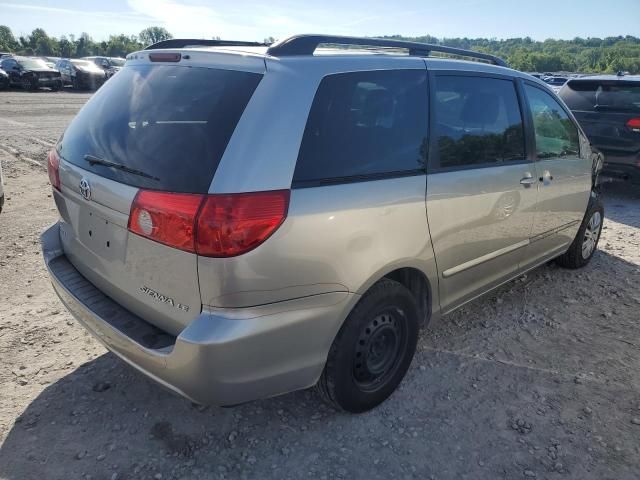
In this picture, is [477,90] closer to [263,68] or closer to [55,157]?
[263,68]

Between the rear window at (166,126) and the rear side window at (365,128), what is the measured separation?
333 millimetres

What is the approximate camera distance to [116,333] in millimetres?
2271

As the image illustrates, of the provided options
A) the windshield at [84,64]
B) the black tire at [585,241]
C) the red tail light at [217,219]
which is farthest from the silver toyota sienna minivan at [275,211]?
the windshield at [84,64]

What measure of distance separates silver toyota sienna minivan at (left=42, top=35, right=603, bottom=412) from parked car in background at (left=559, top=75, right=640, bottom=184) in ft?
17.2

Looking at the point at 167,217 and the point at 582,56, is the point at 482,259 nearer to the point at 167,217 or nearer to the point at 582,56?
the point at 167,217

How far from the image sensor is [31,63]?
23.6 m

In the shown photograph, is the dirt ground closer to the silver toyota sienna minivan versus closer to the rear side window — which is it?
the silver toyota sienna minivan

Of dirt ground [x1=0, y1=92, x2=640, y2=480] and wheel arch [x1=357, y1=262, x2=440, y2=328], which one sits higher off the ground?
wheel arch [x1=357, y1=262, x2=440, y2=328]

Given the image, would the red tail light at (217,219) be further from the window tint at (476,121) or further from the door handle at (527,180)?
the door handle at (527,180)

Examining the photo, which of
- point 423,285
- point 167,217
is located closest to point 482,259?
point 423,285

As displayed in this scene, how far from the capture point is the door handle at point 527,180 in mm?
3373

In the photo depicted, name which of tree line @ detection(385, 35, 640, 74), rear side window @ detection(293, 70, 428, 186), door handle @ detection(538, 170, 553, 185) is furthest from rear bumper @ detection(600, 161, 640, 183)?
tree line @ detection(385, 35, 640, 74)

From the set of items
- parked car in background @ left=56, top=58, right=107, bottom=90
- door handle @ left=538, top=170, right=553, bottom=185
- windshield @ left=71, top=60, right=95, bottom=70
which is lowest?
door handle @ left=538, top=170, right=553, bottom=185

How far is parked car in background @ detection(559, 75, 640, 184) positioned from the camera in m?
7.11
